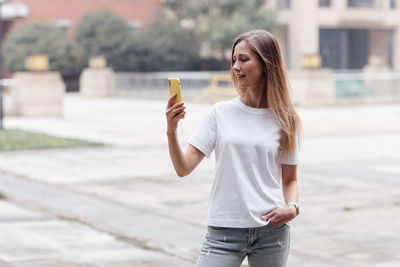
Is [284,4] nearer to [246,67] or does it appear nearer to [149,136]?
[149,136]

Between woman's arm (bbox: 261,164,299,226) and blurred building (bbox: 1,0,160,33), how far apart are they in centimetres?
4304

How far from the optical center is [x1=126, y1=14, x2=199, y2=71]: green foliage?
46.5 m

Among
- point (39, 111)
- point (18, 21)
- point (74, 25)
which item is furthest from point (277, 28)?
point (39, 111)

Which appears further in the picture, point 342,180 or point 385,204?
point 342,180

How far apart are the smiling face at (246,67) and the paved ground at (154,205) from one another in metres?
3.30

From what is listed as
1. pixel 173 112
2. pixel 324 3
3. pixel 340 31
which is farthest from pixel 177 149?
pixel 340 31

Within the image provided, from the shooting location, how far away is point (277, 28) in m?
50.2

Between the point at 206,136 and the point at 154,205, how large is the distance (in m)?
6.10

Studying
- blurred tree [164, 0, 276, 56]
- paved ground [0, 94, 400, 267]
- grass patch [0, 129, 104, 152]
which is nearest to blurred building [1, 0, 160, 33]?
blurred tree [164, 0, 276, 56]

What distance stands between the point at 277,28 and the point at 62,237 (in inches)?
1727

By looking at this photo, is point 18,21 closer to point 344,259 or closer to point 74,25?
point 74,25

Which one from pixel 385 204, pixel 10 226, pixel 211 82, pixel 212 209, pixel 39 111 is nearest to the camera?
pixel 212 209

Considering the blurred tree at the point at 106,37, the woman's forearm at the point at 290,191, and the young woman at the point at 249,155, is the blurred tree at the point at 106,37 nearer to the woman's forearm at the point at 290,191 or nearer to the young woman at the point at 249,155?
the woman's forearm at the point at 290,191

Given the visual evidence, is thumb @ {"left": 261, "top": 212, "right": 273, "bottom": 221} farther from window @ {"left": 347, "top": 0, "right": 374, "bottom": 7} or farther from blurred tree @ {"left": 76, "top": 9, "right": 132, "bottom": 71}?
window @ {"left": 347, "top": 0, "right": 374, "bottom": 7}
